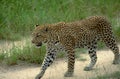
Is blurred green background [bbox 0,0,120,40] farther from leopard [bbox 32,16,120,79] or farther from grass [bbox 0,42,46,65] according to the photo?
leopard [bbox 32,16,120,79]

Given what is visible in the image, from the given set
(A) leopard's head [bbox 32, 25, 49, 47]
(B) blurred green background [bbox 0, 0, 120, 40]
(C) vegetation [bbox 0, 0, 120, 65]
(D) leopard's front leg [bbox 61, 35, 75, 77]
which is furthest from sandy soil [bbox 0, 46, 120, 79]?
(B) blurred green background [bbox 0, 0, 120, 40]

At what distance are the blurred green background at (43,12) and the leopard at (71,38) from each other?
184 centimetres

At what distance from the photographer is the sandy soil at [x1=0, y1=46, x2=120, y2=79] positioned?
917 centimetres

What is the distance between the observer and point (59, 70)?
961 centimetres

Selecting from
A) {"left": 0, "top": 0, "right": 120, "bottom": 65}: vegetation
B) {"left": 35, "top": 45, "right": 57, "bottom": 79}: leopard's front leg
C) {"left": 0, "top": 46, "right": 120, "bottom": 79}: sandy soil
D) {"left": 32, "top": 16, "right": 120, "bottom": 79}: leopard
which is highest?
{"left": 0, "top": 0, "right": 120, "bottom": 65}: vegetation

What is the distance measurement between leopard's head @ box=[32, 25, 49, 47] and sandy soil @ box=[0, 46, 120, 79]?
754 millimetres

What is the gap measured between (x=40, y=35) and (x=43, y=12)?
10.6ft

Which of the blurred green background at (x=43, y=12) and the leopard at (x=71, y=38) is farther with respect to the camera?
the blurred green background at (x=43, y=12)

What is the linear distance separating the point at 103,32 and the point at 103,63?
0.69 m

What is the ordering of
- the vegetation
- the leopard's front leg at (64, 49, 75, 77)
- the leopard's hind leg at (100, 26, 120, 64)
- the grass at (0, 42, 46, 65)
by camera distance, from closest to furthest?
1. the leopard's front leg at (64, 49, 75, 77)
2. the leopard's hind leg at (100, 26, 120, 64)
3. the grass at (0, 42, 46, 65)
4. the vegetation

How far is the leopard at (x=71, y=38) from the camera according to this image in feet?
29.5

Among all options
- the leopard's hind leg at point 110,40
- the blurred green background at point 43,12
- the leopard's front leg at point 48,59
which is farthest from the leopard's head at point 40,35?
the blurred green background at point 43,12

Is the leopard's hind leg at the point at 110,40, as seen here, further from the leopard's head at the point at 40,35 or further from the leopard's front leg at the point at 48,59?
the leopard's head at the point at 40,35

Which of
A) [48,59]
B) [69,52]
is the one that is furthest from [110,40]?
[48,59]
